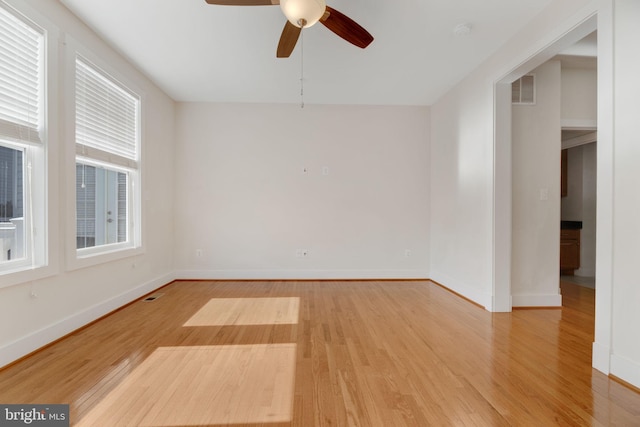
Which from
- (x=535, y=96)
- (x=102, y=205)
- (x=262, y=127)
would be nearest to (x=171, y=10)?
(x=102, y=205)

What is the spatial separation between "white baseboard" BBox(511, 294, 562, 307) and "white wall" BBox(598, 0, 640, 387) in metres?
1.52

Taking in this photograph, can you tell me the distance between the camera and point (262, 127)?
5.02m

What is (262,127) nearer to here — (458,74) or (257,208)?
(257,208)

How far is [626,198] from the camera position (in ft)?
6.52

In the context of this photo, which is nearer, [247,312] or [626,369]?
[626,369]

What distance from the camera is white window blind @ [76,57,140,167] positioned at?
2.93m

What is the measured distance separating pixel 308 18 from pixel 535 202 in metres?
3.17

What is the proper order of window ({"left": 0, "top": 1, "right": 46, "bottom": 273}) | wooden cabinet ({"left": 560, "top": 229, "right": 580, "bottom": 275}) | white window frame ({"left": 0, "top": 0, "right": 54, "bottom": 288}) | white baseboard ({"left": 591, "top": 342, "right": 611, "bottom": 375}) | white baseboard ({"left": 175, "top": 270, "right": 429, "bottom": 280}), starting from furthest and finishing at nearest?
wooden cabinet ({"left": 560, "top": 229, "right": 580, "bottom": 275})
white baseboard ({"left": 175, "top": 270, "right": 429, "bottom": 280})
white window frame ({"left": 0, "top": 0, "right": 54, "bottom": 288})
window ({"left": 0, "top": 1, "right": 46, "bottom": 273})
white baseboard ({"left": 591, "top": 342, "right": 611, "bottom": 375})

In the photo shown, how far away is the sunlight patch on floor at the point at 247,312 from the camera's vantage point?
3.09m

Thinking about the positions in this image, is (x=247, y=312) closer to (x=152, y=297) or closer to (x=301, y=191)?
(x=152, y=297)

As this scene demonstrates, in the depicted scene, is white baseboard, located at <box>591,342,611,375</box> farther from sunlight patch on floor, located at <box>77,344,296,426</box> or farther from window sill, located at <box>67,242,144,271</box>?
window sill, located at <box>67,242,144,271</box>

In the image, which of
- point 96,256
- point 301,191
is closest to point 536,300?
point 301,191

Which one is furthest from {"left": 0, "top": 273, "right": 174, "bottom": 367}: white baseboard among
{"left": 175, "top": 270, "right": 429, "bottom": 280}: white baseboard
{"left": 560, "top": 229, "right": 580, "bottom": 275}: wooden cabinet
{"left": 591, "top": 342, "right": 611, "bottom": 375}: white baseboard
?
{"left": 560, "top": 229, "right": 580, "bottom": 275}: wooden cabinet

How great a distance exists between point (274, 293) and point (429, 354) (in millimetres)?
2321
